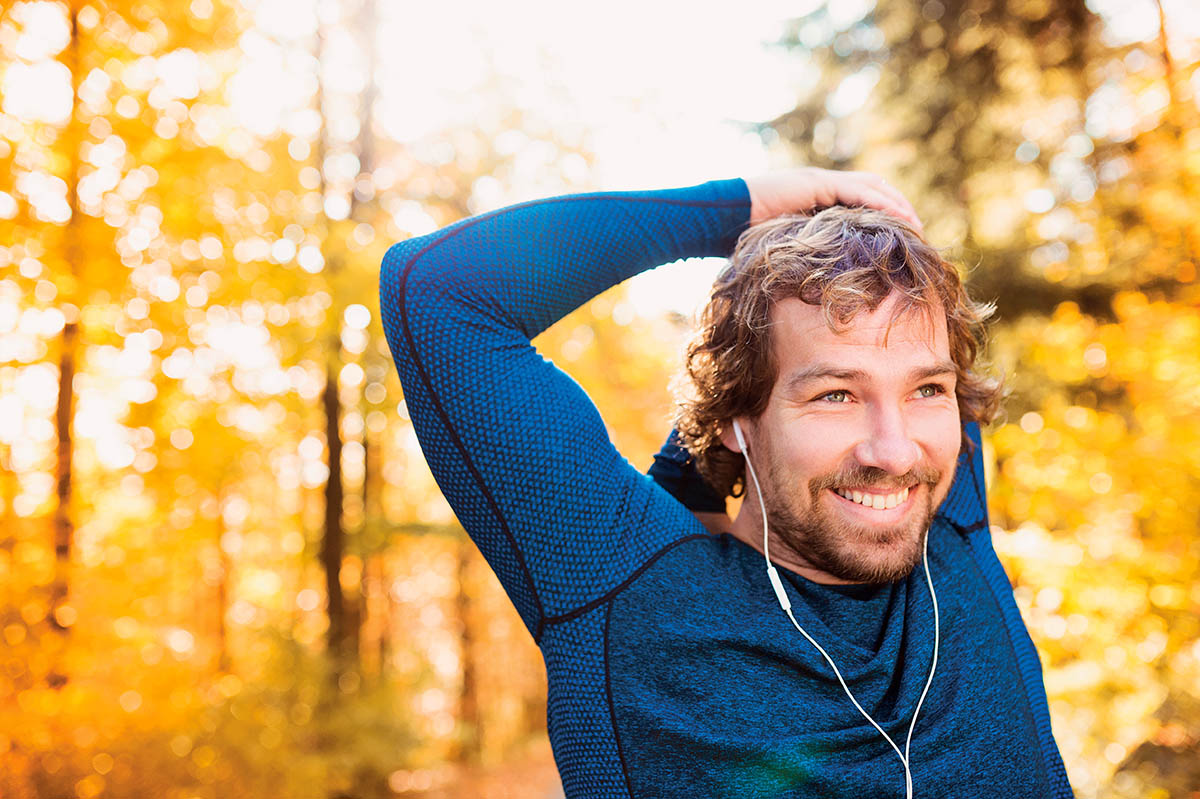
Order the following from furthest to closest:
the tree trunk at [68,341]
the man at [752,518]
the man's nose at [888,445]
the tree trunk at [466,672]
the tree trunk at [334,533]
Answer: the tree trunk at [466,672]
the tree trunk at [334,533]
the tree trunk at [68,341]
the man's nose at [888,445]
the man at [752,518]

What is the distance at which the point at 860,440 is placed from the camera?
4.97ft

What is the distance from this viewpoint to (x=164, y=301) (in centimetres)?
509

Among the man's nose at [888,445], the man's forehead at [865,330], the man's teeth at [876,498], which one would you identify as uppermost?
the man's forehead at [865,330]

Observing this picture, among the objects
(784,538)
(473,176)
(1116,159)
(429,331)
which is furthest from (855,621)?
(473,176)

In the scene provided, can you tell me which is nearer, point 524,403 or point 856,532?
point 524,403

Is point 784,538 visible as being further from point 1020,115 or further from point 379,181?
point 379,181

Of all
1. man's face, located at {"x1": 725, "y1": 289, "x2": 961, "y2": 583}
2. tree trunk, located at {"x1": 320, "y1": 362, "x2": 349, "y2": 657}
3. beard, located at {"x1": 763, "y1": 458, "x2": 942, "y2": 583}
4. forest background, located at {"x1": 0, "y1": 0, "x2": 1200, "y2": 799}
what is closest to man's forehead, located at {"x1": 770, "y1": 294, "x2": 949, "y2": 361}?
man's face, located at {"x1": 725, "y1": 289, "x2": 961, "y2": 583}

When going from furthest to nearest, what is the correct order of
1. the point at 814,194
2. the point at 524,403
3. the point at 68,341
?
the point at 68,341 → the point at 814,194 → the point at 524,403

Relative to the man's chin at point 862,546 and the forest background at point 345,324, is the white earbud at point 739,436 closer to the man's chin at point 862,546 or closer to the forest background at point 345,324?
the man's chin at point 862,546

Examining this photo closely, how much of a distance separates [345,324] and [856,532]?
4918 mm

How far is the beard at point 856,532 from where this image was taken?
59.7 inches

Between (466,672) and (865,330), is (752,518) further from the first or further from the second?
(466,672)

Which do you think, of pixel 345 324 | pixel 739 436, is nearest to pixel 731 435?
pixel 739 436

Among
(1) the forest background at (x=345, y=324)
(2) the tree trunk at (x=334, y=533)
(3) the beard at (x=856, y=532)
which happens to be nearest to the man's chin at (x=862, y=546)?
(3) the beard at (x=856, y=532)
